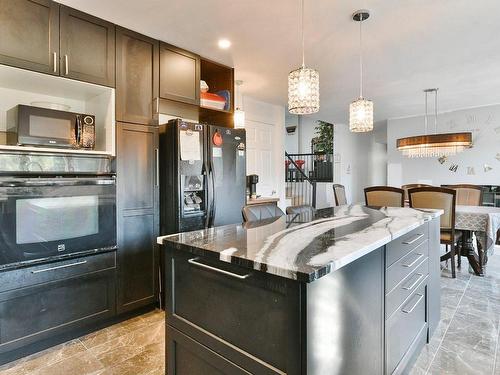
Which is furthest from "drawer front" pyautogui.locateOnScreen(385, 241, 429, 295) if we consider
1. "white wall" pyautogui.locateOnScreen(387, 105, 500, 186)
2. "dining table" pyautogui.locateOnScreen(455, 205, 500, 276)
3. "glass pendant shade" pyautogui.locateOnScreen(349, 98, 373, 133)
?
"white wall" pyautogui.locateOnScreen(387, 105, 500, 186)

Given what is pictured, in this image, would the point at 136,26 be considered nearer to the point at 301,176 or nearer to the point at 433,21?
the point at 433,21

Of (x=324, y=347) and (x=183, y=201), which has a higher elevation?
(x=183, y=201)

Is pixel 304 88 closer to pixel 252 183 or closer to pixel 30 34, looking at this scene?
pixel 30 34

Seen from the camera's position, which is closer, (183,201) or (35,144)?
(35,144)

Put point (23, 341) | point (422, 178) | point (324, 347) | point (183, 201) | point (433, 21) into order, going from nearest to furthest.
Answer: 1. point (324, 347)
2. point (23, 341)
3. point (433, 21)
4. point (183, 201)
5. point (422, 178)

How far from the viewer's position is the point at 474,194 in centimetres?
440

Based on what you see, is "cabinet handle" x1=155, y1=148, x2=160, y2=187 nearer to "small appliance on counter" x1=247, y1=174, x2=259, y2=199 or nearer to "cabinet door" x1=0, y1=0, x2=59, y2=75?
"cabinet door" x1=0, y1=0, x2=59, y2=75

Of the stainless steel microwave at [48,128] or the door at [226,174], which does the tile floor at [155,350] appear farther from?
the stainless steel microwave at [48,128]

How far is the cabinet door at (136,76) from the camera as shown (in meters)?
2.53

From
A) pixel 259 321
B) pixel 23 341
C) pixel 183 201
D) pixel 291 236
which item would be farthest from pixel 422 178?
pixel 23 341

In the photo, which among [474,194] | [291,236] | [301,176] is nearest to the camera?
[291,236]

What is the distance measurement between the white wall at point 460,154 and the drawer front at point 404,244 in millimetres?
Answer: 4611

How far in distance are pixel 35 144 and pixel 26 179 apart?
246mm

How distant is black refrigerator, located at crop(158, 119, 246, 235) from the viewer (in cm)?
271
